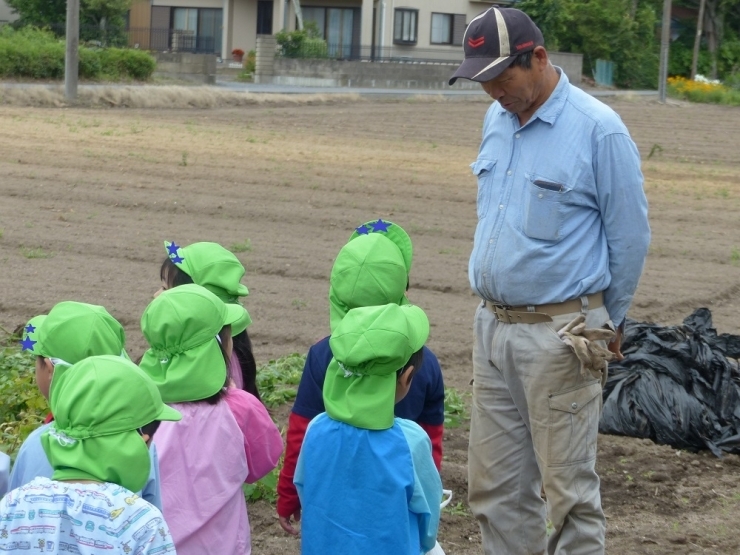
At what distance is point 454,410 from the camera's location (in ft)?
21.9

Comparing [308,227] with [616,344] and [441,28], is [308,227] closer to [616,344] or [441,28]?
[616,344]

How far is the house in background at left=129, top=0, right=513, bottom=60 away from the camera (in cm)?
4847

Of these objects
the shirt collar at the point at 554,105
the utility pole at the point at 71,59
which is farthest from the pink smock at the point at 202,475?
the utility pole at the point at 71,59

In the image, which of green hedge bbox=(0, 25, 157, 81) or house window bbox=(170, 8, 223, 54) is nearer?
green hedge bbox=(0, 25, 157, 81)

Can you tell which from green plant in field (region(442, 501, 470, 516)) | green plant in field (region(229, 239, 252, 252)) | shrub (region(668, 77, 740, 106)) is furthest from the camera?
shrub (region(668, 77, 740, 106))

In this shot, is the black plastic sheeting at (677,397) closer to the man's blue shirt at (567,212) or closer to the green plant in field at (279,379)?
the green plant in field at (279,379)

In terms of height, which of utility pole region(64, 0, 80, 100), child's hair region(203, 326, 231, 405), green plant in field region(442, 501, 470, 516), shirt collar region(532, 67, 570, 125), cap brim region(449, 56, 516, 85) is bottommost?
green plant in field region(442, 501, 470, 516)

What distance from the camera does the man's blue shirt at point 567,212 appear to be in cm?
392

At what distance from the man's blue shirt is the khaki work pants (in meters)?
0.14

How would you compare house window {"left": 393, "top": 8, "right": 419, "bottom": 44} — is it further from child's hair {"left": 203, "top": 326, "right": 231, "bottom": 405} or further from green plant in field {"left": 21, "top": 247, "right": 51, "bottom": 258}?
child's hair {"left": 203, "top": 326, "right": 231, "bottom": 405}

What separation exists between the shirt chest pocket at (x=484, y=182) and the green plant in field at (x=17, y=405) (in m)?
2.27

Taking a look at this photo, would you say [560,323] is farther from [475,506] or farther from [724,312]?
[724,312]

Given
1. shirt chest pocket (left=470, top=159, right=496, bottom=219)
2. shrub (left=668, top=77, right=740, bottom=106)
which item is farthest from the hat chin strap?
shrub (left=668, top=77, right=740, bottom=106)

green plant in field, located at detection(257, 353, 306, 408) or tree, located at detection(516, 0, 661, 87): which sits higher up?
tree, located at detection(516, 0, 661, 87)
